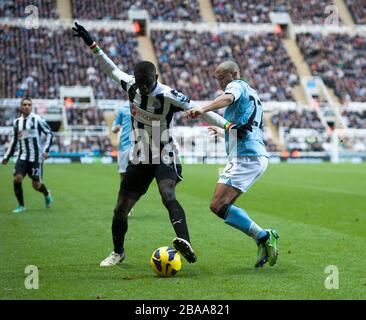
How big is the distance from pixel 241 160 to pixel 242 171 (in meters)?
0.14

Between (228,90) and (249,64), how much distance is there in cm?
4668

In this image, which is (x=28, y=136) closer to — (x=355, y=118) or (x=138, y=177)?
(x=138, y=177)

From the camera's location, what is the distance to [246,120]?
9.27 m

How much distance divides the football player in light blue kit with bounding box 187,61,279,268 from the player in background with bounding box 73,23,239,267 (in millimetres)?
614

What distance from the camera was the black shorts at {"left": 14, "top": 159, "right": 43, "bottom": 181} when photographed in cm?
1652

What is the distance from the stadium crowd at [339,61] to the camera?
2154 inches

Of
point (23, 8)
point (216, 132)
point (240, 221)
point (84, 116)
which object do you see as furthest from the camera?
point (23, 8)

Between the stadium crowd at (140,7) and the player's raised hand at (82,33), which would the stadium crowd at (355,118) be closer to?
the stadium crowd at (140,7)

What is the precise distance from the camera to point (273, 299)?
7043 millimetres

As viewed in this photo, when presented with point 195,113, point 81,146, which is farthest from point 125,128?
point 81,146

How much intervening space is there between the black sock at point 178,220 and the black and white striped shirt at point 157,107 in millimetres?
801

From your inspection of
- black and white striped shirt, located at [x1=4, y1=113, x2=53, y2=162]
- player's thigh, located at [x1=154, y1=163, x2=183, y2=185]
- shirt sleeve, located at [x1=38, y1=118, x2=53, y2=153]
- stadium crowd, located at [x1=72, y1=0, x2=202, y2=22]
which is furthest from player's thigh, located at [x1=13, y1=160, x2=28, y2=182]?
stadium crowd, located at [x1=72, y1=0, x2=202, y2=22]

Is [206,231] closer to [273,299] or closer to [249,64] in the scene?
[273,299]

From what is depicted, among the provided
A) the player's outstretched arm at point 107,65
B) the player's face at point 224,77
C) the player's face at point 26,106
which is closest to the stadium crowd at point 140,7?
the player's face at point 26,106
